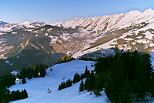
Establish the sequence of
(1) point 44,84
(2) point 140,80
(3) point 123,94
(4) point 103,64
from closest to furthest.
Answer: (3) point 123,94
(2) point 140,80
(4) point 103,64
(1) point 44,84

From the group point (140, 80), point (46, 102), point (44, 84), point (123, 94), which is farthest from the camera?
point (44, 84)

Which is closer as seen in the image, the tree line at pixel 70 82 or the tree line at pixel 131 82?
the tree line at pixel 131 82

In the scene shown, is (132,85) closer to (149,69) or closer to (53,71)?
(149,69)

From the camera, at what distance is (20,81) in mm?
131125

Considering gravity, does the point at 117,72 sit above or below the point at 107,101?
→ above

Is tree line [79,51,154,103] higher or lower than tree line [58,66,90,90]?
higher

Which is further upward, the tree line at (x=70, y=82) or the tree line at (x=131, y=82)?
the tree line at (x=131, y=82)

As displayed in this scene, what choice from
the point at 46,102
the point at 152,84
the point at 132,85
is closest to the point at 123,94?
the point at 132,85

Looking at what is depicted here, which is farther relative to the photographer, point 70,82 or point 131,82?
point 70,82

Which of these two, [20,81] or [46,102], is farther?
[20,81]

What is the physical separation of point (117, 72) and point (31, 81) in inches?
4010

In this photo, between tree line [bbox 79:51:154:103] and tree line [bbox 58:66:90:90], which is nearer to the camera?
tree line [bbox 79:51:154:103]

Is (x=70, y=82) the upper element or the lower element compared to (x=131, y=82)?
lower

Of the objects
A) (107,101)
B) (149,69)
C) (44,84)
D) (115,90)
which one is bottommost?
(44,84)
